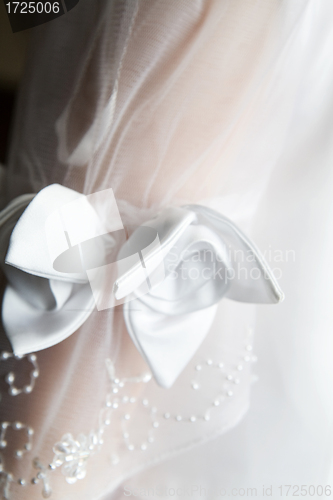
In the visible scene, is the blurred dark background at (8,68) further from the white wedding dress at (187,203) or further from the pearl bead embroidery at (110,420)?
the pearl bead embroidery at (110,420)

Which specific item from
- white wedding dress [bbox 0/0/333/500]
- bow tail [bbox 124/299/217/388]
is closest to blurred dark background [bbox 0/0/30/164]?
white wedding dress [bbox 0/0/333/500]

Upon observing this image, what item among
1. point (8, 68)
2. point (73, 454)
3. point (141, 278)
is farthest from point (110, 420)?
point (8, 68)

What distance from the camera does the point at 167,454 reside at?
39cm

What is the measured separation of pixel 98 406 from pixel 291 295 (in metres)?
0.21

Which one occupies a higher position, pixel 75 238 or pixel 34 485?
pixel 75 238

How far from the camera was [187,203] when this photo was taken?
1.08ft

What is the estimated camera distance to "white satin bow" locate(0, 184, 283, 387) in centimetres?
28

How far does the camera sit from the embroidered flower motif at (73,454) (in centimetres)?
33

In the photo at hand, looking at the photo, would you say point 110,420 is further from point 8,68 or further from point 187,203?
point 8,68

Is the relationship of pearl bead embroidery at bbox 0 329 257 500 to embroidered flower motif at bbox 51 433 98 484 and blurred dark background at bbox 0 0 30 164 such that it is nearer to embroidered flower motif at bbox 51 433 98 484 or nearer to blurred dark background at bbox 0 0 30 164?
embroidered flower motif at bbox 51 433 98 484

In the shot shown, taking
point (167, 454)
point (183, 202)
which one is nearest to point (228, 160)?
point (183, 202)

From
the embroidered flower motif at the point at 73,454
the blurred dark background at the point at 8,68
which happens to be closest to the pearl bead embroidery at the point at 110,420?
the embroidered flower motif at the point at 73,454

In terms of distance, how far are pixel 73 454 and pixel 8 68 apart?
34 cm

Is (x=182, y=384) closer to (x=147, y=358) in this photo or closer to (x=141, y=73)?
(x=147, y=358)
